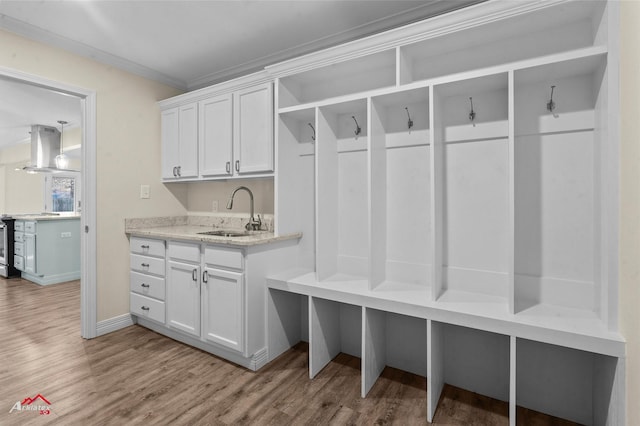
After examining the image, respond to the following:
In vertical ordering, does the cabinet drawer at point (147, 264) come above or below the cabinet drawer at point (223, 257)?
below

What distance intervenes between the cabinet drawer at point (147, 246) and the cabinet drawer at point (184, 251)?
0.13 meters

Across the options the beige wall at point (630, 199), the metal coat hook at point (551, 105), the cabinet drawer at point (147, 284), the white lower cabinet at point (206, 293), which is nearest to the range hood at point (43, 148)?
the cabinet drawer at point (147, 284)

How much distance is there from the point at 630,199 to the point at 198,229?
2.98 m

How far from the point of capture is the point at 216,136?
285cm

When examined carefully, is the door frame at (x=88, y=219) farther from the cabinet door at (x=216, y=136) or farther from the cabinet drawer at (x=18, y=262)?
the cabinet drawer at (x=18, y=262)

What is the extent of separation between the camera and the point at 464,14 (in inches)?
66.7

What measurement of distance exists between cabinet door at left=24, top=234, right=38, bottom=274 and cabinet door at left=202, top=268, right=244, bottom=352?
373 centimetres

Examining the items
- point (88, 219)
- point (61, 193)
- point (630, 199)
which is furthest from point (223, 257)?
point (61, 193)

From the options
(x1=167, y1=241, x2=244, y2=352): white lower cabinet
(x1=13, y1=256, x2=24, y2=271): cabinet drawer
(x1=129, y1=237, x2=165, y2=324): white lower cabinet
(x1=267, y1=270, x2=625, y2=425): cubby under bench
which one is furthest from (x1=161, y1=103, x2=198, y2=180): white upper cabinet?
(x1=13, y1=256, x2=24, y2=271): cabinet drawer

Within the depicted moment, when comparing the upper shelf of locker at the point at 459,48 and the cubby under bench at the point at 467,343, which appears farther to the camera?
the upper shelf of locker at the point at 459,48

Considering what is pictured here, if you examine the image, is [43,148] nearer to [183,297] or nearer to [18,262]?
[18,262]

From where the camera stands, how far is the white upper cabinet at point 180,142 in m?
3.02

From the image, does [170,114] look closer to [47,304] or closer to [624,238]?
[47,304]

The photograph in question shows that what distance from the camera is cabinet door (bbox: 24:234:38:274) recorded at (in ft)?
14.8
